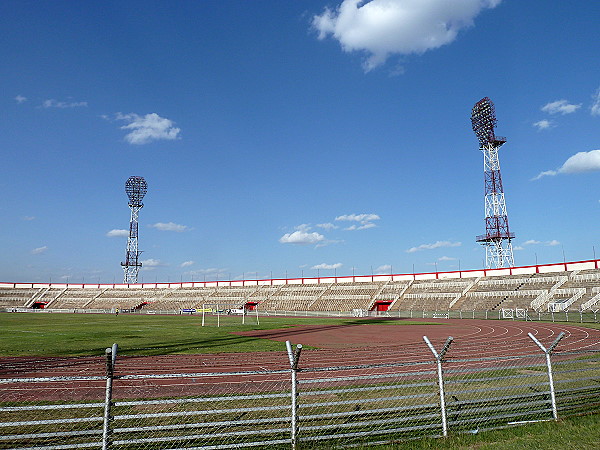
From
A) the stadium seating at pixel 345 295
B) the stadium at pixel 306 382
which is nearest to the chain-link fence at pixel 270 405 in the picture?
the stadium at pixel 306 382

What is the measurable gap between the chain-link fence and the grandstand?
46371mm

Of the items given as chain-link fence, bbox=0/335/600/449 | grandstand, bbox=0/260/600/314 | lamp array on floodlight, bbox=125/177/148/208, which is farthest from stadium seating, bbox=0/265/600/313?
chain-link fence, bbox=0/335/600/449

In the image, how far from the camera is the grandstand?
188 feet

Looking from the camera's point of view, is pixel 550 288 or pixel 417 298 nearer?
pixel 550 288

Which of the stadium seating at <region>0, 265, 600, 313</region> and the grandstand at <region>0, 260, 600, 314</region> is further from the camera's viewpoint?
the grandstand at <region>0, 260, 600, 314</region>

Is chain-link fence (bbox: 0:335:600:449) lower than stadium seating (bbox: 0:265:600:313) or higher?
lower

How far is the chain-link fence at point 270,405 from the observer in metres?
A: 6.85

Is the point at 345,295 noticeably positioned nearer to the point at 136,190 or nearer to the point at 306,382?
the point at 136,190

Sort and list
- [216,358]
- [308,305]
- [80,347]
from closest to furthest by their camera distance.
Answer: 1. [216,358]
2. [80,347]
3. [308,305]

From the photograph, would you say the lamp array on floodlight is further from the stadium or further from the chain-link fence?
the chain-link fence

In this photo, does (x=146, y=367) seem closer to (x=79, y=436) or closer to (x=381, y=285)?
(x=79, y=436)

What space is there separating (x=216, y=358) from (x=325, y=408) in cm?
913

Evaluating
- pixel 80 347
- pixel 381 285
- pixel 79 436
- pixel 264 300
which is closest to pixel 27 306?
pixel 264 300

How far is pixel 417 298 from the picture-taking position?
70812 millimetres
